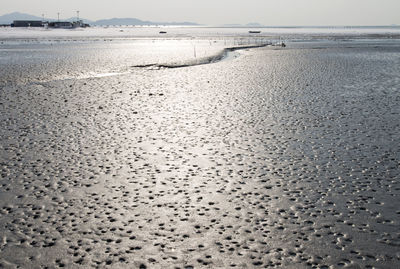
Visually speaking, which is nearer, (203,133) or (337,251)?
(337,251)

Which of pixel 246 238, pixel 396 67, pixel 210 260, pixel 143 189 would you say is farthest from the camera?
pixel 396 67

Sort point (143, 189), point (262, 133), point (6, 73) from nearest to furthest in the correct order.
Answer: point (143, 189), point (262, 133), point (6, 73)

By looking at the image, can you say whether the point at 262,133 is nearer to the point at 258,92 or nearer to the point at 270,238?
the point at 270,238

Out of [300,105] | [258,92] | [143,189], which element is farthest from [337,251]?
[258,92]

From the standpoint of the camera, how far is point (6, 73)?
755 inches

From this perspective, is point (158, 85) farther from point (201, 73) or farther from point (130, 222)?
point (130, 222)

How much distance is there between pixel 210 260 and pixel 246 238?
1.96 ft

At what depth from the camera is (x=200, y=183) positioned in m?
A: 5.78

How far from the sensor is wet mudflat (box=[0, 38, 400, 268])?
400 cm

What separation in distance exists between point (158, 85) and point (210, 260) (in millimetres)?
12494

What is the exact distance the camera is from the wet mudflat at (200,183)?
13.1ft

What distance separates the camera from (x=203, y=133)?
337 inches

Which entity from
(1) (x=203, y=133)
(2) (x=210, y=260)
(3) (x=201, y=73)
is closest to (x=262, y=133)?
(1) (x=203, y=133)

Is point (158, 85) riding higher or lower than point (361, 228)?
higher
